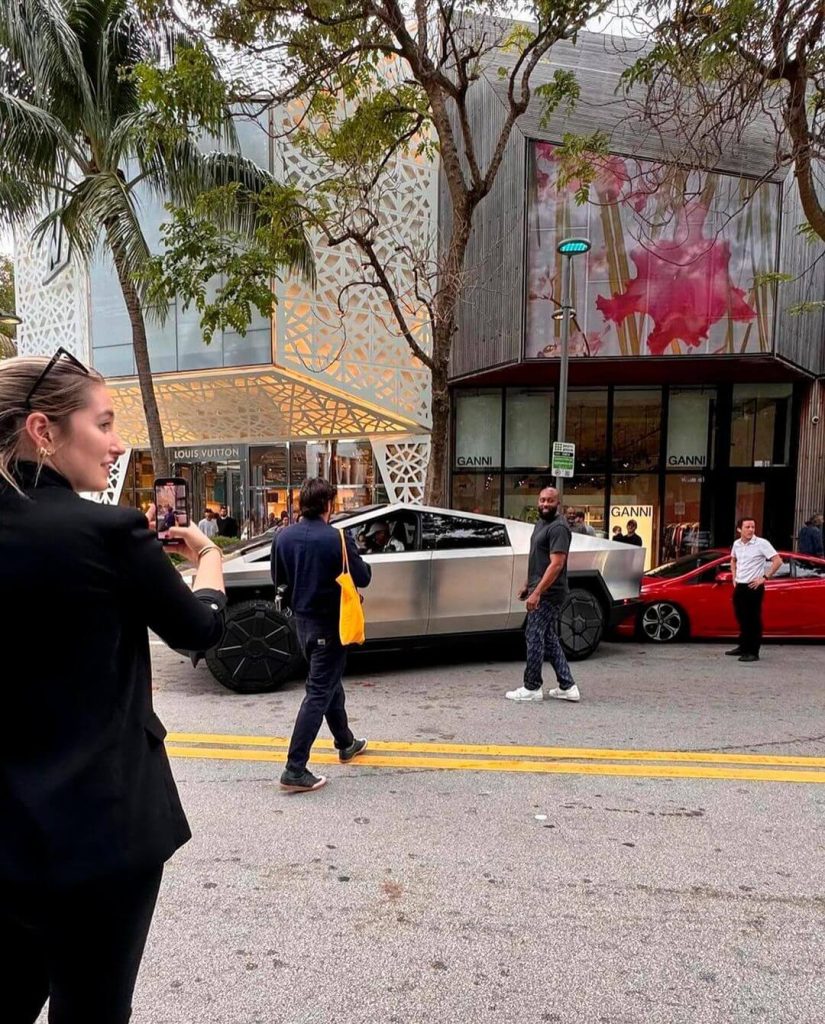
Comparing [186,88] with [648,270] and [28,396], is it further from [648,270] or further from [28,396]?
[648,270]

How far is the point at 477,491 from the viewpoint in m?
16.8

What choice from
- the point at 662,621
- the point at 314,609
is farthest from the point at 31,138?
the point at 662,621

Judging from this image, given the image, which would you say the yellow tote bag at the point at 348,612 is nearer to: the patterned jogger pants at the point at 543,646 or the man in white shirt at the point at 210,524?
the patterned jogger pants at the point at 543,646

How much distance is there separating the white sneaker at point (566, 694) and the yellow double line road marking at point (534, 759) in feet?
3.69

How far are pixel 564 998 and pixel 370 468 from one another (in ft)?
48.9

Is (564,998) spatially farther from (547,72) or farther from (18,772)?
(547,72)

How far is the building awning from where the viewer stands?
14.5 m

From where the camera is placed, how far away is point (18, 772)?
1120 mm

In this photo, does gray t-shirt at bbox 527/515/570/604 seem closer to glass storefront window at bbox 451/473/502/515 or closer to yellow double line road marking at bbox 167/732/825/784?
yellow double line road marking at bbox 167/732/825/784

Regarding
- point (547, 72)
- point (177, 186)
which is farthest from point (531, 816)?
point (547, 72)

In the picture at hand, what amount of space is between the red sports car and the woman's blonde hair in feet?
25.7

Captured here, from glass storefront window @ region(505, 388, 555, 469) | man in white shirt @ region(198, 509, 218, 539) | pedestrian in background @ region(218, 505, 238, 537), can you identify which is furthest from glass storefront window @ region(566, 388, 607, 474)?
man in white shirt @ region(198, 509, 218, 539)

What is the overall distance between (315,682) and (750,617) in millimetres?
5593

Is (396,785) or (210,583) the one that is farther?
(396,785)
